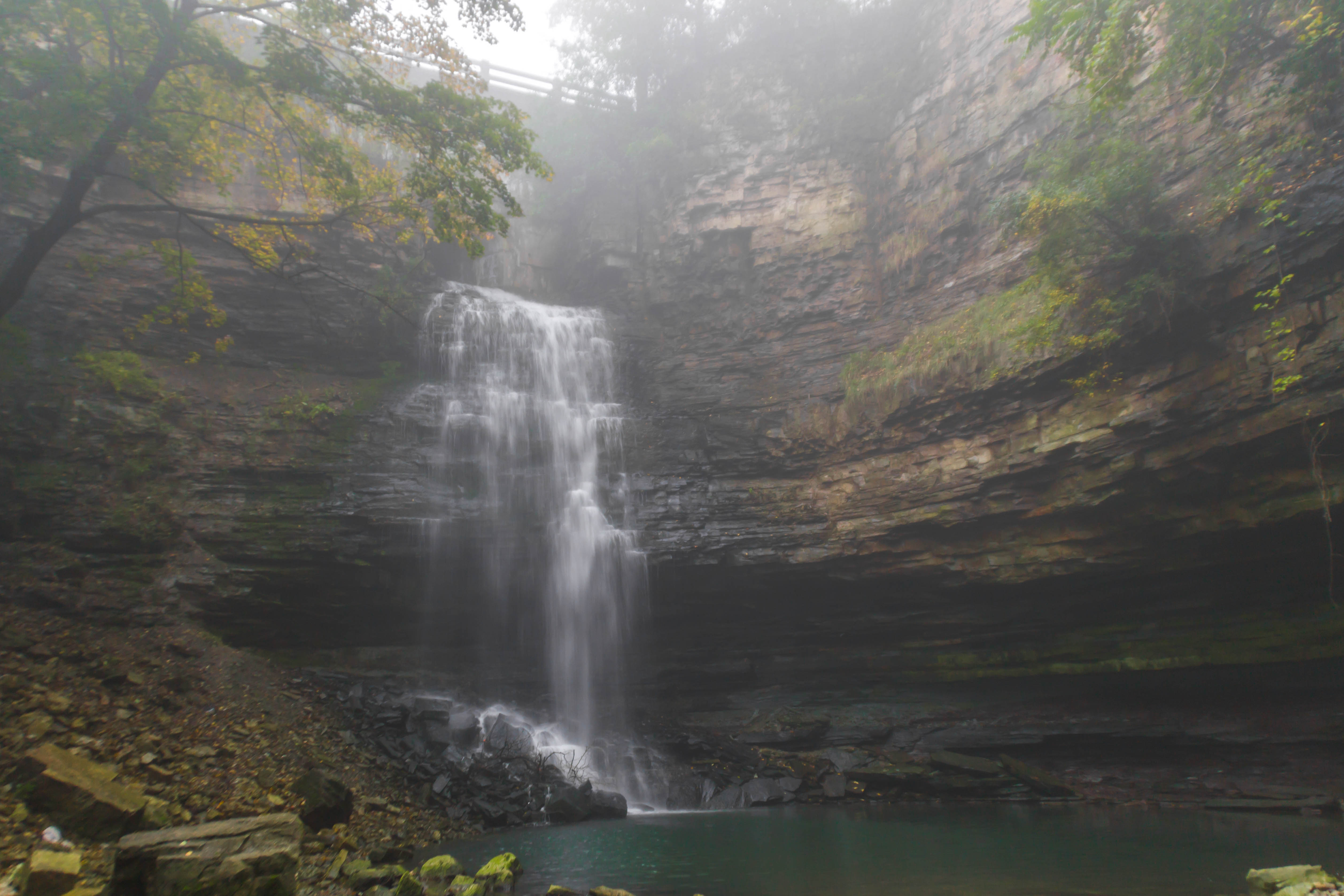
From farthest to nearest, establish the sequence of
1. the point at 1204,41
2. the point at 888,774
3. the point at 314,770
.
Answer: the point at 888,774
the point at 1204,41
the point at 314,770

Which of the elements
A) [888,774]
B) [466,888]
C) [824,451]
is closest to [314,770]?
[466,888]

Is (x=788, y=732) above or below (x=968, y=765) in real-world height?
above

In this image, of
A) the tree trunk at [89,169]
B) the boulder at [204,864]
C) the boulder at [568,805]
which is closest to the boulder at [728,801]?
the boulder at [568,805]

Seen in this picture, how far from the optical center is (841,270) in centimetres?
1892

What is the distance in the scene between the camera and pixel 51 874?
12.5 ft

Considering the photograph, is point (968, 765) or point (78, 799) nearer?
point (78, 799)

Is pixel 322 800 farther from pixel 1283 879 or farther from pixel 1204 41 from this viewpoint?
pixel 1204 41

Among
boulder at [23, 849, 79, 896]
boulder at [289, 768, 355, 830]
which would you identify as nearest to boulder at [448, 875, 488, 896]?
boulder at [289, 768, 355, 830]

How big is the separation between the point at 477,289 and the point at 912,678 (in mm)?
15819

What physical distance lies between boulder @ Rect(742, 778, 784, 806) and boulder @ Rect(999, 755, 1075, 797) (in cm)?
438

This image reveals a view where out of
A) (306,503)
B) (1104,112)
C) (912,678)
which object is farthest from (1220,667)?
(306,503)

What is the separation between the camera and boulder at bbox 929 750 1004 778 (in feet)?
41.0

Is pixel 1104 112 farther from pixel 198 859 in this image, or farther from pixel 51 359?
pixel 51 359

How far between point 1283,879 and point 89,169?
1468 centimetres
